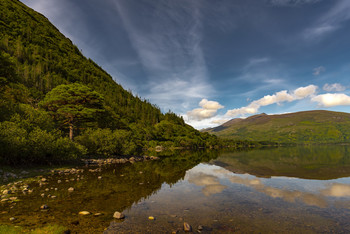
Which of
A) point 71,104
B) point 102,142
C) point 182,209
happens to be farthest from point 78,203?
point 71,104

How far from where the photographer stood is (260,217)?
13.3 meters

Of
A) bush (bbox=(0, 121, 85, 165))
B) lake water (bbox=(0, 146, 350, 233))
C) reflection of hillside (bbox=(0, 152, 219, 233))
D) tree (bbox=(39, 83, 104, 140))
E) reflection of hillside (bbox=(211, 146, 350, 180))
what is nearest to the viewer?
reflection of hillside (bbox=(0, 152, 219, 233))

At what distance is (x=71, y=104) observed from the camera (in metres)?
44.7

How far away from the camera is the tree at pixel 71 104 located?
1711 inches

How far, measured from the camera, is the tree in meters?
43.5

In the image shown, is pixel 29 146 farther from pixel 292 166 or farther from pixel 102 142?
pixel 292 166

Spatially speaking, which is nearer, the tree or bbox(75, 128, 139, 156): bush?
the tree

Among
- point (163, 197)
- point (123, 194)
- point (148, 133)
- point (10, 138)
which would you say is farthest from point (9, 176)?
point (148, 133)

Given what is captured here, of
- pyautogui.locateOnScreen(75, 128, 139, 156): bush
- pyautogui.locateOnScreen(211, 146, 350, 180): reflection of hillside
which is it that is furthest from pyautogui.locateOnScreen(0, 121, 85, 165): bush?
pyautogui.locateOnScreen(211, 146, 350, 180): reflection of hillside

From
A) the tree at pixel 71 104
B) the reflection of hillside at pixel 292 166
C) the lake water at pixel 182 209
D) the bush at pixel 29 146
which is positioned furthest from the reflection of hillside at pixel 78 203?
the reflection of hillside at pixel 292 166

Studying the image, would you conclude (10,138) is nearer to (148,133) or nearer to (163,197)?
(163,197)

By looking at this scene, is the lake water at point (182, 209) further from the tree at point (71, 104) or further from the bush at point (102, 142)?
the tree at point (71, 104)

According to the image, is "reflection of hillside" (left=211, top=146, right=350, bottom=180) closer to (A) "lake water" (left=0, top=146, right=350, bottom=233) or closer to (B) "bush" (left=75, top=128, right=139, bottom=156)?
(A) "lake water" (left=0, top=146, right=350, bottom=233)

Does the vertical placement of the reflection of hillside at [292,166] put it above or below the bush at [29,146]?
below
